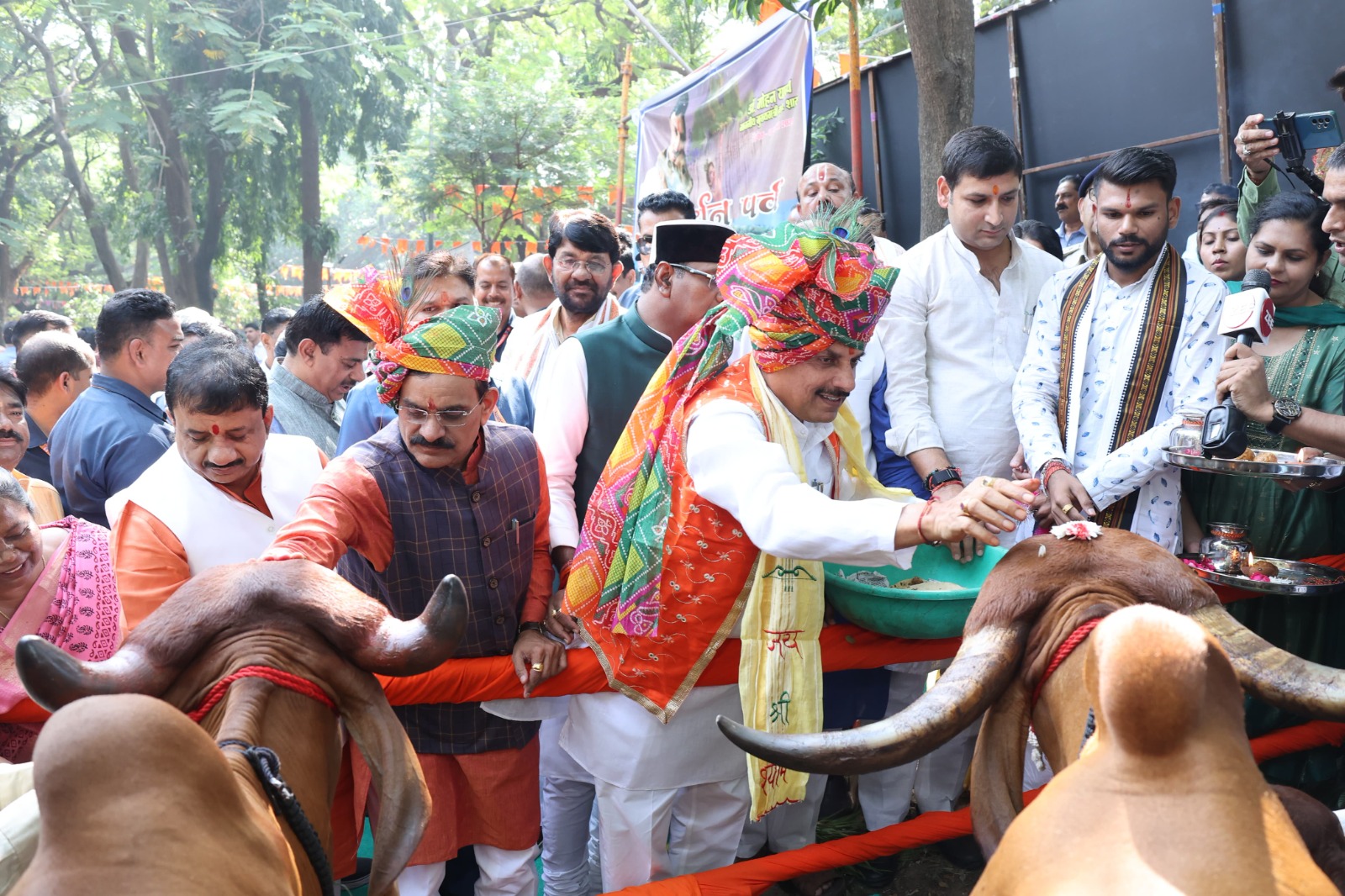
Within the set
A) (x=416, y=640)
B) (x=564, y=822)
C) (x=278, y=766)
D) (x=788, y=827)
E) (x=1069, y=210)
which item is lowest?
(x=788, y=827)

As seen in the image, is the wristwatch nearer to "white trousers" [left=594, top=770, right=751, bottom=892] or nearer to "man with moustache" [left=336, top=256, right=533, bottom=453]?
"white trousers" [left=594, top=770, right=751, bottom=892]

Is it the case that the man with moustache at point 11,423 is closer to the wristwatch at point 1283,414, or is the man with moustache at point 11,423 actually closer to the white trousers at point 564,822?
the white trousers at point 564,822

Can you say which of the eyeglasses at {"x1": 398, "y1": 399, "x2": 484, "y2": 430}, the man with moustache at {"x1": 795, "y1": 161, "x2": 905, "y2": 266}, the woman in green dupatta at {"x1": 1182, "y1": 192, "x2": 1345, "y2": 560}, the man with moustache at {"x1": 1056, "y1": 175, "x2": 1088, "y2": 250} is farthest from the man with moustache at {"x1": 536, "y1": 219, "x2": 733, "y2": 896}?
the man with moustache at {"x1": 1056, "y1": 175, "x2": 1088, "y2": 250}

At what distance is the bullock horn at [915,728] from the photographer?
5.72ft

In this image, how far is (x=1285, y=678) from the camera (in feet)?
5.83

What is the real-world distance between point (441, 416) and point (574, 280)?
2.26 meters

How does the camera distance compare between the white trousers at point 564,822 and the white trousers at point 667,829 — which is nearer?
the white trousers at point 667,829

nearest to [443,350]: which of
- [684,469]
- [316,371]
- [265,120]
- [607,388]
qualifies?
[684,469]

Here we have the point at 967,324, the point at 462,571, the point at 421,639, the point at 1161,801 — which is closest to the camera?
the point at 1161,801

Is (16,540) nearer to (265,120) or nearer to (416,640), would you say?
(416,640)

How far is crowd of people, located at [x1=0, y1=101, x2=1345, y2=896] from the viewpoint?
8.38ft

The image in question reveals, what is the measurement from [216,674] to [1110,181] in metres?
3.14

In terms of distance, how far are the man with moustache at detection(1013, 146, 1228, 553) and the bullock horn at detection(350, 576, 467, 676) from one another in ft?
7.05

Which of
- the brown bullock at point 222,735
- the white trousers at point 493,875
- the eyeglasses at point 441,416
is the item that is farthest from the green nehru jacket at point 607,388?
the brown bullock at point 222,735
